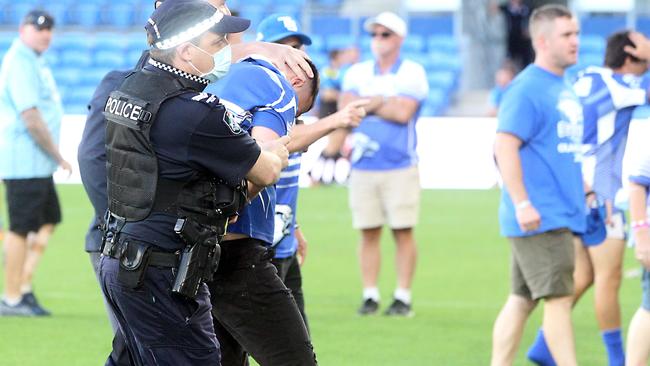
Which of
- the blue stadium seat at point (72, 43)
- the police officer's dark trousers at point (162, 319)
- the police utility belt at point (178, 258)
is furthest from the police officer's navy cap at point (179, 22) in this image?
the blue stadium seat at point (72, 43)

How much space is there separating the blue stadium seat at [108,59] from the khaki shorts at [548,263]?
2155 centimetres

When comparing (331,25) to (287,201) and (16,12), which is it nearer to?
(16,12)

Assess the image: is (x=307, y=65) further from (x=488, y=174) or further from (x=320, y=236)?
(x=488, y=174)

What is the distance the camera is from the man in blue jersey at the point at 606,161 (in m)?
7.80

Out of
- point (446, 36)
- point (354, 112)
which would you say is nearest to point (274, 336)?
point (354, 112)

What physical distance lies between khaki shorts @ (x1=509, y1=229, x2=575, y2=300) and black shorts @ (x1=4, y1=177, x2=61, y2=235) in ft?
14.9

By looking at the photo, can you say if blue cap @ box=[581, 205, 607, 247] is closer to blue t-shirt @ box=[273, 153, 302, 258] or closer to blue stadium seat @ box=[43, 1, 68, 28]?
blue t-shirt @ box=[273, 153, 302, 258]

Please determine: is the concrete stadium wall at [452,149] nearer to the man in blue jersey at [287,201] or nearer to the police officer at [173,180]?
the man in blue jersey at [287,201]

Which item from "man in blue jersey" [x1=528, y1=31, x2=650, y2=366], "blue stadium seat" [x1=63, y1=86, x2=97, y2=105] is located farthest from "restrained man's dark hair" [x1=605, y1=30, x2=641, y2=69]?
"blue stadium seat" [x1=63, y1=86, x2=97, y2=105]

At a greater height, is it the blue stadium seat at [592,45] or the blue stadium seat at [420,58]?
the blue stadium seat at [592,45]

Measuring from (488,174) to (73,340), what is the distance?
13.2 m

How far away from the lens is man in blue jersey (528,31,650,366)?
780 cm

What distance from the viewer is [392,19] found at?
10656 mm

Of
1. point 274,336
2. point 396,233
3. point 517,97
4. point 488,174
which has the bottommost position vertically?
point 488,174
